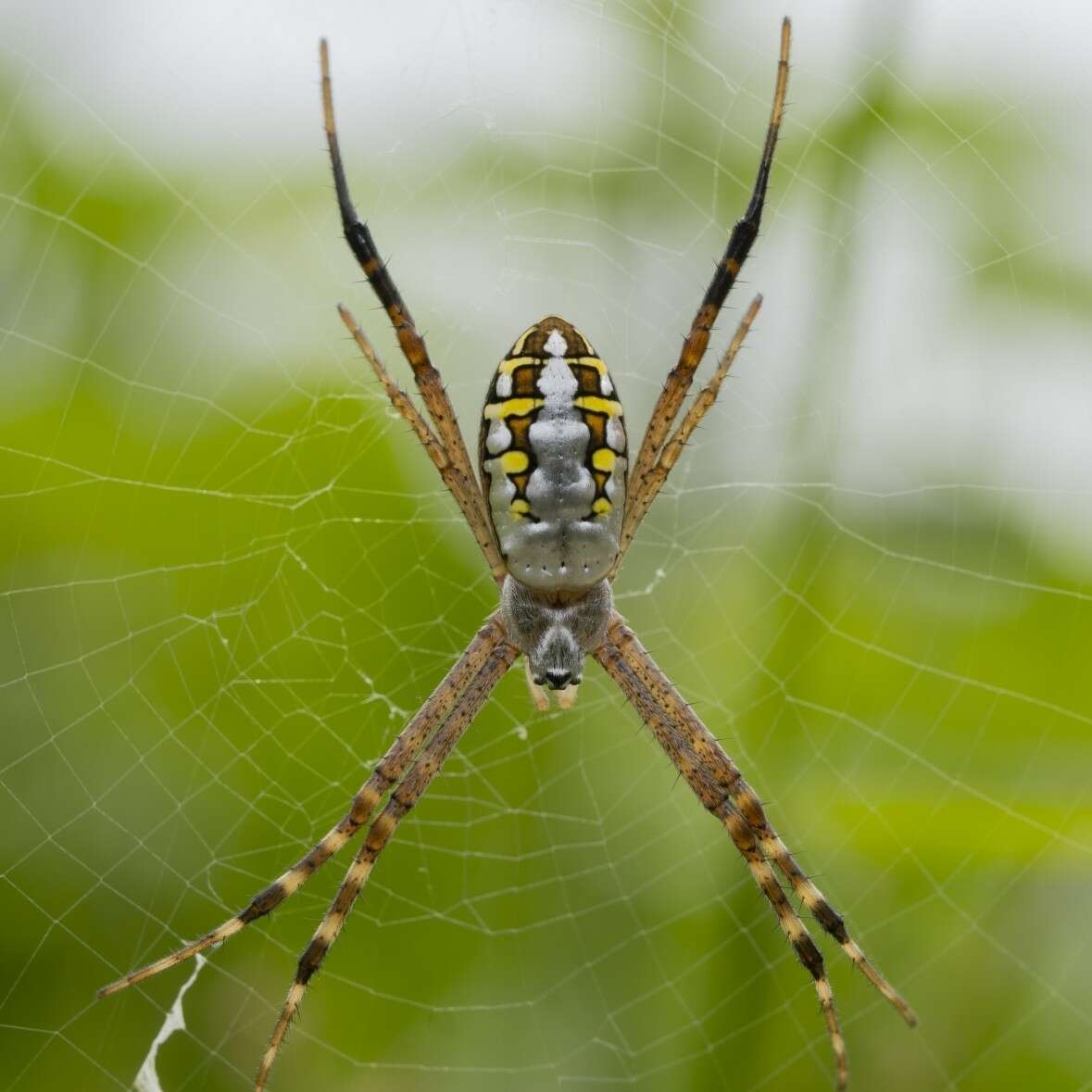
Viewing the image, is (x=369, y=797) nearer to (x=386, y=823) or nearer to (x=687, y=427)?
(x=386, y=823)

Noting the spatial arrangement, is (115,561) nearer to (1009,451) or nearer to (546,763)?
(546,763)

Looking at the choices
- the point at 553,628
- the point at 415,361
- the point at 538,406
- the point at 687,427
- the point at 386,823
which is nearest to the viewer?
the point at 538,406

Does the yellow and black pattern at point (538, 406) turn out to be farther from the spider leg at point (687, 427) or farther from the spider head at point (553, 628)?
the spider head at point (553, 628)

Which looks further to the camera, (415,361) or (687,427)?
(687,427)

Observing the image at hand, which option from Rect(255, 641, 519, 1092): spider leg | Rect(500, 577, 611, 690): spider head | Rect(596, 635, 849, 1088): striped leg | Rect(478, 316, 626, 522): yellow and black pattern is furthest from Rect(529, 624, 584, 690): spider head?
Rect(478, 316, 626, 522): yellow and black pattern

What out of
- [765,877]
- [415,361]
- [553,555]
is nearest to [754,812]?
[765,877]

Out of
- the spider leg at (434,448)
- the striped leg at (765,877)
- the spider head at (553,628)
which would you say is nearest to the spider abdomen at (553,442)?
the spider leg at (434,448)
